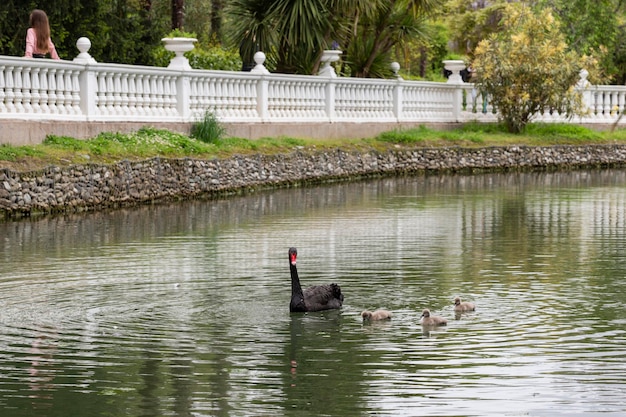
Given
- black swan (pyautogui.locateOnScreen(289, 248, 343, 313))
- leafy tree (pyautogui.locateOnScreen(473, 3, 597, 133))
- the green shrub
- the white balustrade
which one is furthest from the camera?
leafy tree (pyautogui.locateOnScreen(473, 3, 597, 133))

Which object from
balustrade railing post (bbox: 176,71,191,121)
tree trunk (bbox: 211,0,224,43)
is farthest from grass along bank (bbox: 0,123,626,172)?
tree trunk (bbox: 211,0,224,43)

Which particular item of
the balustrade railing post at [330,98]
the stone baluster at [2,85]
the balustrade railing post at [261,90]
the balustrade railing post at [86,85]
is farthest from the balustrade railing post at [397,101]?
the stone baluster at [2,85]

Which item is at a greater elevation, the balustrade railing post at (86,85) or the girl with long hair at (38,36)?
the girl with long hair at (38,36)

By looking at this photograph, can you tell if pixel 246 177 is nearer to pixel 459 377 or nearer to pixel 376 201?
pixel 376 201

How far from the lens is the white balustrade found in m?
24.5

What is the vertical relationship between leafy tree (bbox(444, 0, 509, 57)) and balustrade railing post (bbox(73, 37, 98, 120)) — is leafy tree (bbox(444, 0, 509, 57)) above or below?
above

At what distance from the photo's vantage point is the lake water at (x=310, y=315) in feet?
33.7

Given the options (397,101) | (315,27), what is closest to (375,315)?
(315,27)

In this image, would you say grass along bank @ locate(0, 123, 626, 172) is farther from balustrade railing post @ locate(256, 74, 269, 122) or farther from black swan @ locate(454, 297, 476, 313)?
black swan @ locate(454, 297, 476, 313)

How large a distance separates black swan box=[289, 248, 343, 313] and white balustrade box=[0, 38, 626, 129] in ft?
35.8

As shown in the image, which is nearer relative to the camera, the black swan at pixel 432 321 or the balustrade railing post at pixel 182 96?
the black swan at pixel 432 321

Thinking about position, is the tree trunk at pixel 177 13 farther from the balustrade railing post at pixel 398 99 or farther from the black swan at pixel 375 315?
the black swan at pixel 375 315

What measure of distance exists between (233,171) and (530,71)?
12068mm

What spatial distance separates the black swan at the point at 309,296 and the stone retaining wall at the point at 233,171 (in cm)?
918
